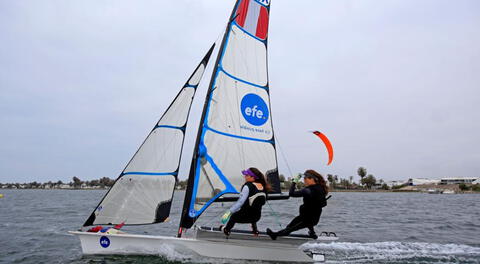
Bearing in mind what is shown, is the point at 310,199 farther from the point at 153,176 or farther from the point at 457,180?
the point at 457,180

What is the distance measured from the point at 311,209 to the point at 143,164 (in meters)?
4.39

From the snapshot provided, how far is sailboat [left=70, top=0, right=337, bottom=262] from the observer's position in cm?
790

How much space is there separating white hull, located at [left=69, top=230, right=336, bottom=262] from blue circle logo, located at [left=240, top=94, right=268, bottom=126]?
309cm

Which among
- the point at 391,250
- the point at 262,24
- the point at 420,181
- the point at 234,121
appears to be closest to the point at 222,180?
the point at 234,121

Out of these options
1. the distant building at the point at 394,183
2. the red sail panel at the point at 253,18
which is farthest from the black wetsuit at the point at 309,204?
the distant building at the point at 394,183

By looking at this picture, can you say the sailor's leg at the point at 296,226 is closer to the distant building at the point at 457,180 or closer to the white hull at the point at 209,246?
the white hull at the point at 209,246


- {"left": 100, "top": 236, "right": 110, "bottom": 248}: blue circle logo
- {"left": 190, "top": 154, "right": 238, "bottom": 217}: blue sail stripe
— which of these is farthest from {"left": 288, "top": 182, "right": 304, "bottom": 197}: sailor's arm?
{"left": 100, "top": 236, "right": 110, "bottom": 248}: blue circle logo

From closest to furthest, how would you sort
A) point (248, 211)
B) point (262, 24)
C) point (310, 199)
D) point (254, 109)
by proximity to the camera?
1. point (310, 199)
2. point (248, 211)
3. point (254, 109)
4. point (262, 24)

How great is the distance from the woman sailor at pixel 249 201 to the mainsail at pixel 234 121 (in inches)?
41.0

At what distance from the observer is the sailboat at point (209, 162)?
25.9ft

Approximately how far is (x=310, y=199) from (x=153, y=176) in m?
4.10

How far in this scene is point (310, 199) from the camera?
7105 mm

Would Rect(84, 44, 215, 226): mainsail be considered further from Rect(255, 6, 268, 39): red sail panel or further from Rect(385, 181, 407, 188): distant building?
Rect(385, 181, 407, 188): distant building

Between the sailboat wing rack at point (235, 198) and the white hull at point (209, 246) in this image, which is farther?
the sailboat wing rack at point (235, 198)
